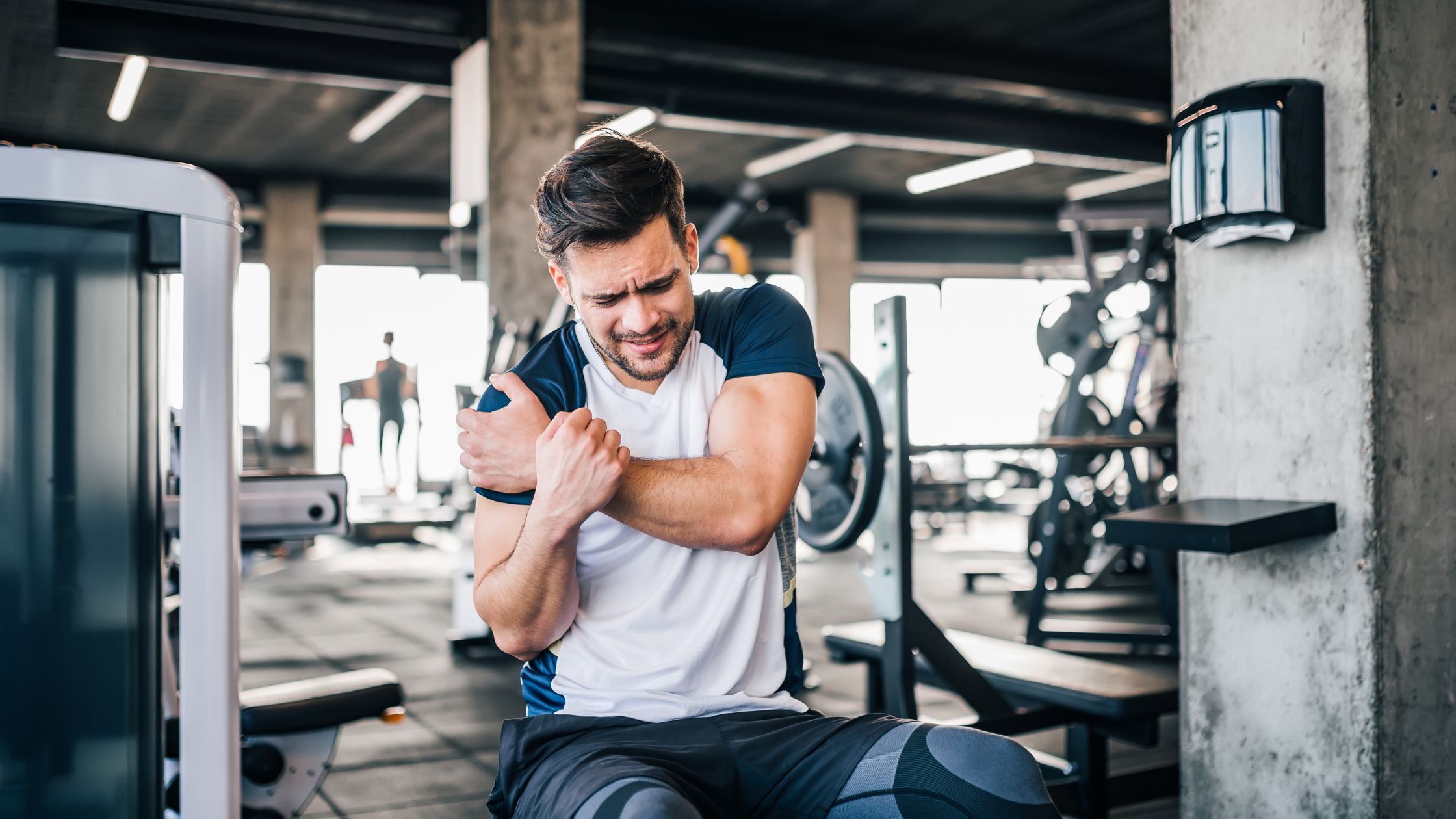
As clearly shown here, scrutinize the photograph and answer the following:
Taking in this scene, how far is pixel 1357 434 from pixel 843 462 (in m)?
0.94

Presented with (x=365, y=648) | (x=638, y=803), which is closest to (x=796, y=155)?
(x=365, y=648)

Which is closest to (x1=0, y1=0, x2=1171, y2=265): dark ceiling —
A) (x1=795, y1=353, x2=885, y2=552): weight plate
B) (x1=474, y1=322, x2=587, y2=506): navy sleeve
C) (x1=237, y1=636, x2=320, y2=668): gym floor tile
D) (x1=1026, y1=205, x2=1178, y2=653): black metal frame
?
(x1=237, y1=636, x2=320, y2=668): gym floor tile

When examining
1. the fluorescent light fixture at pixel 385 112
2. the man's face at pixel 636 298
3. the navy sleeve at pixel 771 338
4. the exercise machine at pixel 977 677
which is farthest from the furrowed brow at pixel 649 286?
the fluorescent light fixture at pixel 385 112

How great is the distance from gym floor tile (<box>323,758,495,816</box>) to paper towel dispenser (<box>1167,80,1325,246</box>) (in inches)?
76.3

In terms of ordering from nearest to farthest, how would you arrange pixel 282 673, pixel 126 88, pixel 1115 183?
1. pixel 282 673
2. pixel 126 88
3. pixel 1115 183

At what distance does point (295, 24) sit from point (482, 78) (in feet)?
5.34

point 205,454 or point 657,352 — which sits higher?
point 657,352

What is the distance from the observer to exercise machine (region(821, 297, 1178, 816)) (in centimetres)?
216

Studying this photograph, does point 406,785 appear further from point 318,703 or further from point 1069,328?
point 1069,328

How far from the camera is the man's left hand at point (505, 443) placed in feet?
3.62

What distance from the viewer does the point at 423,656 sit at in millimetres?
3994

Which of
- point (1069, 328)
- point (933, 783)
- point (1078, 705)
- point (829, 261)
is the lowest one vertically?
point (1078, 705)

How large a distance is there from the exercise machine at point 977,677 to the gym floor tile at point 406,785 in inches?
38.8

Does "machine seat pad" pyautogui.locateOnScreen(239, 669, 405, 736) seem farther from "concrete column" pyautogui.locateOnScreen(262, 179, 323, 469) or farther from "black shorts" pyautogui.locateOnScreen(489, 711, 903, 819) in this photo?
"concrete column" pyautogui.locateOnScreen(262, 179, 323, 469)
